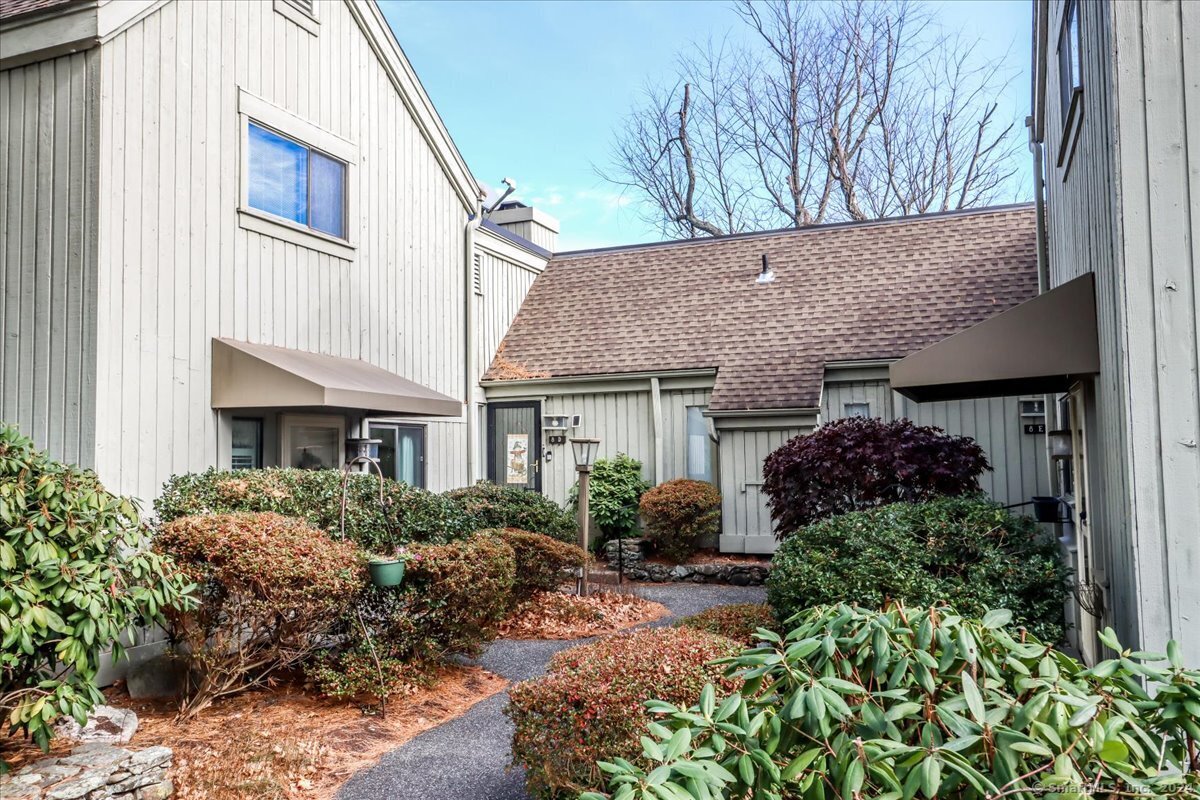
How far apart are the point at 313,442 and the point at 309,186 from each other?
10.1 feet

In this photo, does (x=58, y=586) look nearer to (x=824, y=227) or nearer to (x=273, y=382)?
(x=273, y=382)

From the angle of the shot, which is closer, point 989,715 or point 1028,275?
point 989,715

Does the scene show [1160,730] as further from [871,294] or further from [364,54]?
[871,294]

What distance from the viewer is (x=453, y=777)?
4.87 m

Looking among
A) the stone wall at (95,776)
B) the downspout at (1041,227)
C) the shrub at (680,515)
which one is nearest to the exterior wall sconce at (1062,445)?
the downspout at (1041,227)

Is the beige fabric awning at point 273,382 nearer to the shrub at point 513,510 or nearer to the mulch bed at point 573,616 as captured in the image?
the shrub at point 513,510

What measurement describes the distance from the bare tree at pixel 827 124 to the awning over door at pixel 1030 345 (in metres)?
18.4

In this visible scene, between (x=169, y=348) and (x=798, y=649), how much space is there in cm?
748

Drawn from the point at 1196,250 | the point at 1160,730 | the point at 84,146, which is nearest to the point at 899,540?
the point at 1196,250

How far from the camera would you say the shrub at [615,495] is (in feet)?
43.4

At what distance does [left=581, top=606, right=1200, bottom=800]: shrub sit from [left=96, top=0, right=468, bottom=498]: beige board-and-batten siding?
6.86 m

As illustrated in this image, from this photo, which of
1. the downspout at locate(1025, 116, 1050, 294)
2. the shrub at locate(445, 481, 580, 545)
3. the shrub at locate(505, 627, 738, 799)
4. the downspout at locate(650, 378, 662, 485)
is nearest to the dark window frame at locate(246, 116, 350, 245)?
the shrub at locate(445, 481, 580, 545)

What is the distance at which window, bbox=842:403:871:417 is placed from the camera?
12.8 meters

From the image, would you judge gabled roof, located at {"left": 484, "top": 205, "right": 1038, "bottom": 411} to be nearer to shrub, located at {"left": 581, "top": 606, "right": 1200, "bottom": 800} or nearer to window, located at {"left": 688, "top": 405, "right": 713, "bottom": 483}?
window, located at {"left": 688, "top": 405, "right": 713, "bottom": 483}
